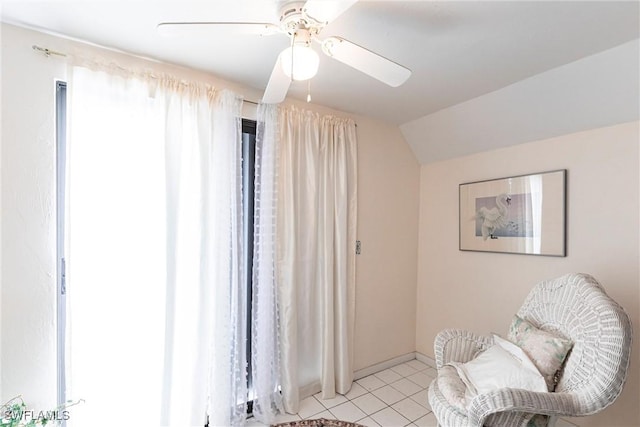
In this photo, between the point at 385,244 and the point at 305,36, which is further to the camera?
the point at 385,244

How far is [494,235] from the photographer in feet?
8.18

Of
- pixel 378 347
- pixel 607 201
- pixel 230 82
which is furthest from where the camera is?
pixel 378 347

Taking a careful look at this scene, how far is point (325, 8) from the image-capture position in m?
0.99

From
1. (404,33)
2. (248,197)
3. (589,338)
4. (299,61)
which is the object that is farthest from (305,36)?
(589,338)

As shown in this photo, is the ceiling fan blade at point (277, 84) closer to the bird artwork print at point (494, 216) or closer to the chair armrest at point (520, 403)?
the chair armrest at point (520, 403)

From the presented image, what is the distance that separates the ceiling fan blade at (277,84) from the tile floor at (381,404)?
6.94ft

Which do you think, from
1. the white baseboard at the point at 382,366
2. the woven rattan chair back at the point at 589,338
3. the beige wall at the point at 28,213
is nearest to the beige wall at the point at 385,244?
the white baseboard at the point at 382,366

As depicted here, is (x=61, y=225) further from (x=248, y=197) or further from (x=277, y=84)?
(x=277, y=84)

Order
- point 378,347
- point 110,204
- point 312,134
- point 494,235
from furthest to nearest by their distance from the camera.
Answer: point 378,347
point 494,235
point 312,134
point 110,204

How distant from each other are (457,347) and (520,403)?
0.63 m

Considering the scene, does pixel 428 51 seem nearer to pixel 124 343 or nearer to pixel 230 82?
pixel 230 82

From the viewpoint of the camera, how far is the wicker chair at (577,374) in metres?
1.31

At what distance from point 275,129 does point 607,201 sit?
2.25 metres

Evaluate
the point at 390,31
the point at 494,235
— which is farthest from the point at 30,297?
the point at 494,235
